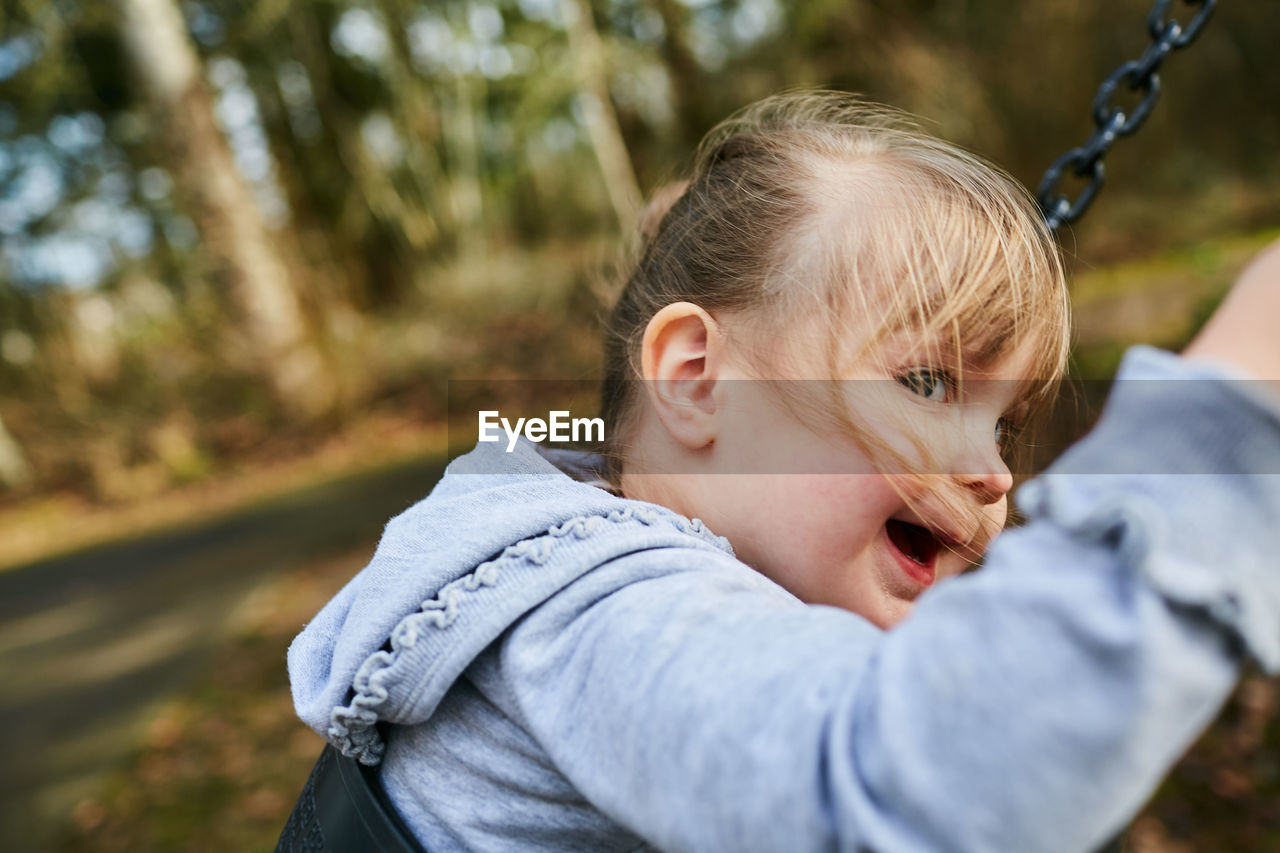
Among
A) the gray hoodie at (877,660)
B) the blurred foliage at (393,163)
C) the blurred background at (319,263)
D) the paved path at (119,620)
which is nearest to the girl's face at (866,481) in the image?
the gray hoodie at (877,660)

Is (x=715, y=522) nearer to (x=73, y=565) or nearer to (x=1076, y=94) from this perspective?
(x=1076, y=94)

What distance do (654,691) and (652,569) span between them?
0.44 feet

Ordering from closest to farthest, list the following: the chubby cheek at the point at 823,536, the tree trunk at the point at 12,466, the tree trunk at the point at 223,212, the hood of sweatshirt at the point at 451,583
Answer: the hood of sweatshirt at the point at 451,583 < the chubby cheek at the point at 823,536 < the tree trunk at the point at 223,212 < the tree trunk at the point at 12,466

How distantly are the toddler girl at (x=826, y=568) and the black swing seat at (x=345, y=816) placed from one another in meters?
0.05

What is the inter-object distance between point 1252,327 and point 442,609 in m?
0.69

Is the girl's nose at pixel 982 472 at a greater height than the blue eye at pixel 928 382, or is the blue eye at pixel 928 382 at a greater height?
the blue eye at pixel 928 382

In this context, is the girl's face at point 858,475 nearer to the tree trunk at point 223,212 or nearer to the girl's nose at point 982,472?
the girl's nose at point 982,472

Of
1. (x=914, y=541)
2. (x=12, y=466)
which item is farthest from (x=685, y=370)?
(x=12, y=466)

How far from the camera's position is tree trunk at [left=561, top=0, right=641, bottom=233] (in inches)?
311

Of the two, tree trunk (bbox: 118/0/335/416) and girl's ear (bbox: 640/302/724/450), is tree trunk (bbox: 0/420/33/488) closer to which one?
tree trunk (bbox: 118/0/335/416)

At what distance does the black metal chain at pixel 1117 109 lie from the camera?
113 centimetres

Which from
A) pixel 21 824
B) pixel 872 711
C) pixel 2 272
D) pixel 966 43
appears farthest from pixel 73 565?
pixel 872 711

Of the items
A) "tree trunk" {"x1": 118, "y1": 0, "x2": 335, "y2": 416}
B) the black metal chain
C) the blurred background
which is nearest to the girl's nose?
the black metal chain

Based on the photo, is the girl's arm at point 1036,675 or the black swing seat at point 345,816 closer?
the girl's arm at point 1036,675
